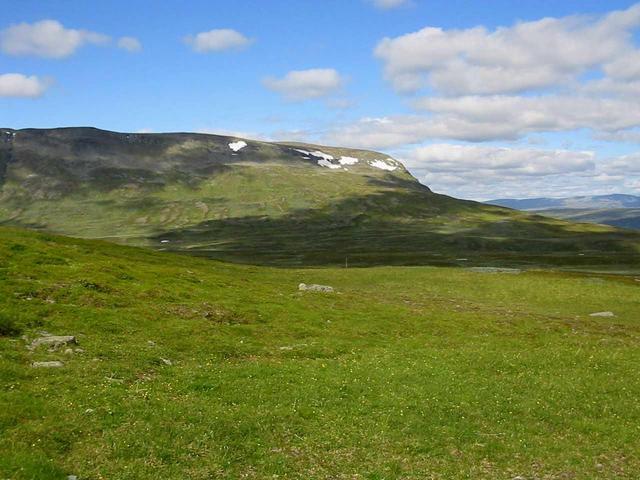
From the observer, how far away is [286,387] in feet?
90.8

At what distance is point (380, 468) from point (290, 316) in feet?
86.6

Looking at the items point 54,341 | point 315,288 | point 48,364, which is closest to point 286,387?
point 48,364

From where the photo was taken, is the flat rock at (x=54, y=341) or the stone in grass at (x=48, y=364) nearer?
the stone in grass at (x=48, y=364)

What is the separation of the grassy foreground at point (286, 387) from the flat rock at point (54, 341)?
915 mm

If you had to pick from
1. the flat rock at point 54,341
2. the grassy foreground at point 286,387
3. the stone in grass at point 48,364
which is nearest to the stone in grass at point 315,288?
the grassy foreground at point 286,387

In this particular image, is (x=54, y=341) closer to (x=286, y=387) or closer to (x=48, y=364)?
(x=48, y=364)

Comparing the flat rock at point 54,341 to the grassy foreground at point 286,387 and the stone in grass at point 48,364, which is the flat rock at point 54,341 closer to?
the grassy foreground at point 286,387

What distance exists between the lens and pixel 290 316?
46188 millimetres

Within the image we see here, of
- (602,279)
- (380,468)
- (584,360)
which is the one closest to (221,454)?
(380,468)

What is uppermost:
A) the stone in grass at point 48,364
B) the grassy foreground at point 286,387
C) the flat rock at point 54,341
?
the flat rock at point 54,341

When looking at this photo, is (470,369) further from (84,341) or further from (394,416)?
(84,341)

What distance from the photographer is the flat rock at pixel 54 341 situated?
28875 millimetres

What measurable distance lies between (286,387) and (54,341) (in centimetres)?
1317

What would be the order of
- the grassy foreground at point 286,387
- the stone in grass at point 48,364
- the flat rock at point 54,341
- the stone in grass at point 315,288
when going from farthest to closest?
the stone in grass at point 315,288
the flat rock at point 54,341
the stone in grass at point 48,364
the grassy foreground at point 286,387
